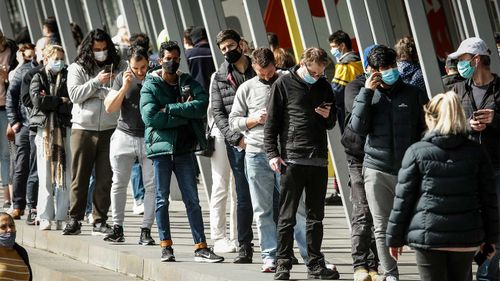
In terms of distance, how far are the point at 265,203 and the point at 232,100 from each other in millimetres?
988

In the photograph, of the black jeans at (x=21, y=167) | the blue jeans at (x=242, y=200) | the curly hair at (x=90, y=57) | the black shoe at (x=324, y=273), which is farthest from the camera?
the black jeans at (x=21, y=167)

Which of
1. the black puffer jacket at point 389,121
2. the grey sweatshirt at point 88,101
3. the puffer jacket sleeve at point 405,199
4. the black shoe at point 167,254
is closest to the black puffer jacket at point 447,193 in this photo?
the puffer jacket sleeve at point 405,199

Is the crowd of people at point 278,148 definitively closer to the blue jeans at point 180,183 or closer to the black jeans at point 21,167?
the blue jeans at point 180,183

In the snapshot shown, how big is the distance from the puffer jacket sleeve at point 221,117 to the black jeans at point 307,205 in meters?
1.00

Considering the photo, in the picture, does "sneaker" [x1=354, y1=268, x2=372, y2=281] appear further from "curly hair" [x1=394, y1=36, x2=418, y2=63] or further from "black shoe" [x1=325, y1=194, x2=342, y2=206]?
"black shoe" [x1=325, y1=194, x2=342, y2=206]

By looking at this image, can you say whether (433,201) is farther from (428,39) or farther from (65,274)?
(65,274)

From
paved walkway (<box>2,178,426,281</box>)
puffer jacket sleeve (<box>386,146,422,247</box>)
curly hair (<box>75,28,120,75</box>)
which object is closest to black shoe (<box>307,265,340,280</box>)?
paved walkway (<box>2,178,426,281</box>)

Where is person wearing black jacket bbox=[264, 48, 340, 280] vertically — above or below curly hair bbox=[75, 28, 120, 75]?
below

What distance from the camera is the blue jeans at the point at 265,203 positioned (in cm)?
1273

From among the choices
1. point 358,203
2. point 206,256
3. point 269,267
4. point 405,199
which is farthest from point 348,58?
point 405,199

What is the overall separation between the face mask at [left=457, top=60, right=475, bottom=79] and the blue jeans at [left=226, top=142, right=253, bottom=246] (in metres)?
2.29

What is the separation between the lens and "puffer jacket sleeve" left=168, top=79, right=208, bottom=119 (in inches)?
521

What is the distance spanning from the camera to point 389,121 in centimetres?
1152

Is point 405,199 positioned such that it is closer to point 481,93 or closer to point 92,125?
point 481,93
